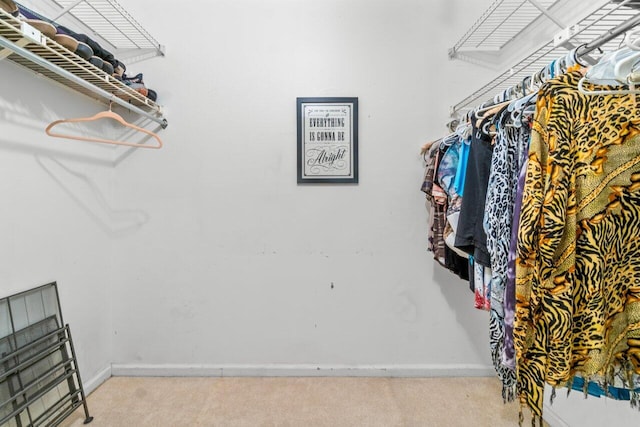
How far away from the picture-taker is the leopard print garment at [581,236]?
2.54ft

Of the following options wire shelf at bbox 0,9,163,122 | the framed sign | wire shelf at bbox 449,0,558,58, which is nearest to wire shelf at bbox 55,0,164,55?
wire shelf at bbox 0,9,163,122

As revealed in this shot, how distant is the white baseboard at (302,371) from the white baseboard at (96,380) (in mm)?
35

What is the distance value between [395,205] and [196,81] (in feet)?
4.76

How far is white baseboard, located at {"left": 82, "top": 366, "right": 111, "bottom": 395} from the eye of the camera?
1.70 m

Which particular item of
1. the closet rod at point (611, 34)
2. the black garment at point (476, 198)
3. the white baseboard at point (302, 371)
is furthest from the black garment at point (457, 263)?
the closet rod at point (611, 34)

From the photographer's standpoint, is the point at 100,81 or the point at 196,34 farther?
the point at 196,34

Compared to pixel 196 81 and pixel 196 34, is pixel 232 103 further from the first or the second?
pixel 196 34

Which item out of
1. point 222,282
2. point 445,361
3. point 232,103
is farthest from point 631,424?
point 232,103

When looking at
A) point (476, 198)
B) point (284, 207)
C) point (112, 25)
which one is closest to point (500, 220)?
point (476, 198)

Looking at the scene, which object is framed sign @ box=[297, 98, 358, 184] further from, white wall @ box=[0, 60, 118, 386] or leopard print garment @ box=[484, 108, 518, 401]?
white wall @ box=[0, 60, 118, 386]

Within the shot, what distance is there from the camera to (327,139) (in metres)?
1.86

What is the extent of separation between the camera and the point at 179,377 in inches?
74.5

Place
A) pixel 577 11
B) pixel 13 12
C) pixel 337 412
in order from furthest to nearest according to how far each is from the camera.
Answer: pixel 337 412
pixel 577 11
pixel 13 12

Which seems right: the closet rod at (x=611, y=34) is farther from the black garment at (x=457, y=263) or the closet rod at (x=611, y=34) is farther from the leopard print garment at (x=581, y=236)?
the black garment at (x=457, y=263)
